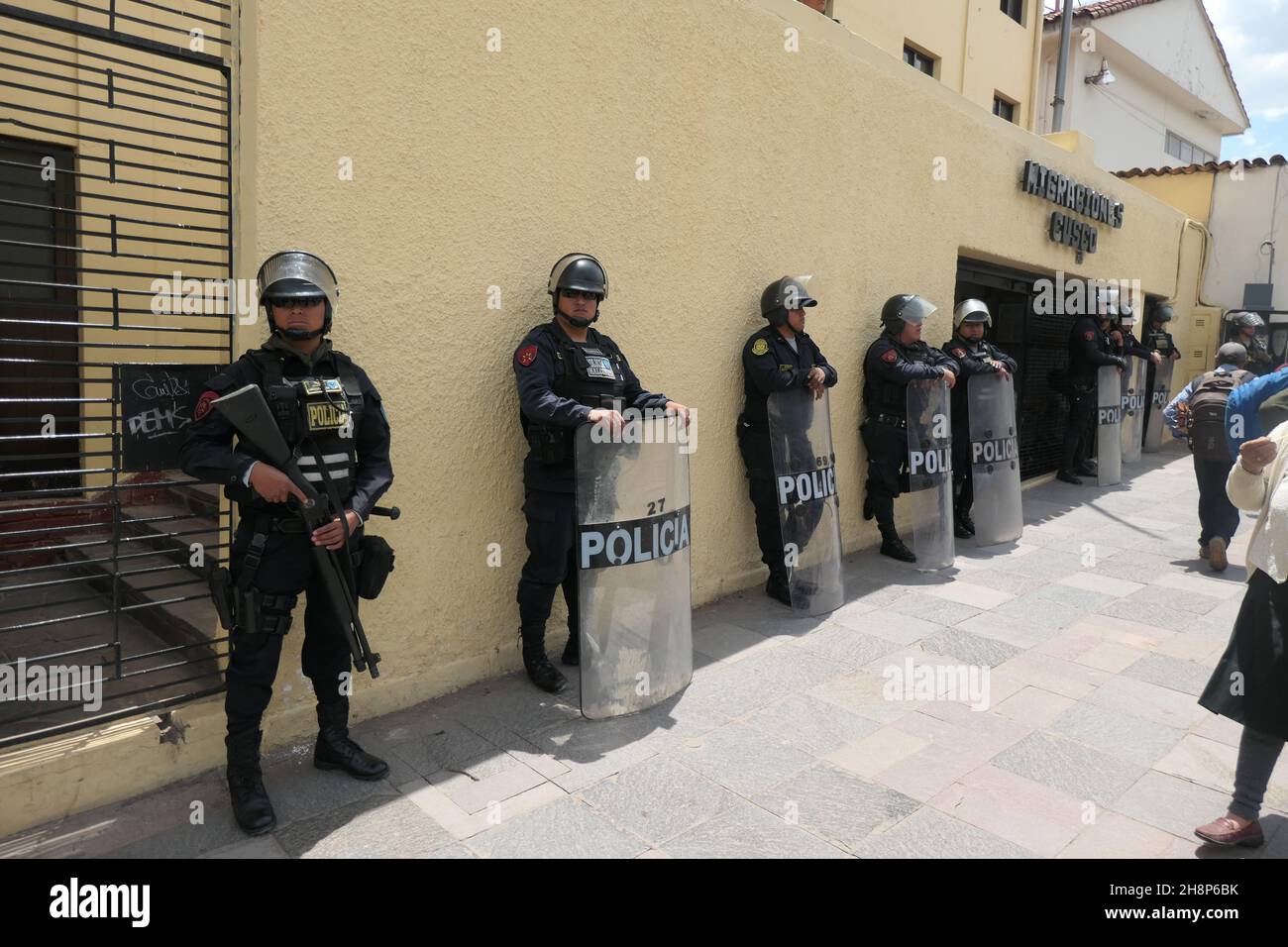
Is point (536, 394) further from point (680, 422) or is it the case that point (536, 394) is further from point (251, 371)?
point (251, 371)

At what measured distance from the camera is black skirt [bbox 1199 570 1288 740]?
2652 millimetres

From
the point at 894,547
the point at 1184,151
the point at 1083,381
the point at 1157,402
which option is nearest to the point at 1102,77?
the point at 1184,151

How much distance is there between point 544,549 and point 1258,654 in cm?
274

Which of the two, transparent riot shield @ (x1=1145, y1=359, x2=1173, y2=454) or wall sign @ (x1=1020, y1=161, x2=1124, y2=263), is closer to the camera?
wall sign @ (x1=1020, y1=161, x2=1124, y2=263)

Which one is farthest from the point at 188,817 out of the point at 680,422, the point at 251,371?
the point at 680,422

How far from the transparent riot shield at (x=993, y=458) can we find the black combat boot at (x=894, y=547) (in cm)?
86

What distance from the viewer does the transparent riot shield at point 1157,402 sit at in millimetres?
11578

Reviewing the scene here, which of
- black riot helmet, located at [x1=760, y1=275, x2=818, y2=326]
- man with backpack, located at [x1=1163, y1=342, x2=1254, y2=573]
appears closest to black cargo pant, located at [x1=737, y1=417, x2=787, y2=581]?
black riot helmet, located at [x1=760, y1=275, x2=818, y2=326]

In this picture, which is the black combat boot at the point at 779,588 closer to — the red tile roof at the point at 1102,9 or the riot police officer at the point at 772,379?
the riot police officer at the point at 772,379

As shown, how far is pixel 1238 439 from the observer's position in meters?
3.33

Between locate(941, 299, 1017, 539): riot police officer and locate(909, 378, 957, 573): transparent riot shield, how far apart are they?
79 cm

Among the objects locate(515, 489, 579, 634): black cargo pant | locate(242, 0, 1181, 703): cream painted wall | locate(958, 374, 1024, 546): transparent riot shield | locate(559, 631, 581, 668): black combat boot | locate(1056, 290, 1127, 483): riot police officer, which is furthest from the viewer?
locate(1056, 290, 1127, 483): riot police officer

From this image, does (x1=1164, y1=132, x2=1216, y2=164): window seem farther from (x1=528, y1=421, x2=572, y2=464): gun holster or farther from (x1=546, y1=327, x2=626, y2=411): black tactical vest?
(x1=528, y1=421, x2=572, y2=464): gun holster
